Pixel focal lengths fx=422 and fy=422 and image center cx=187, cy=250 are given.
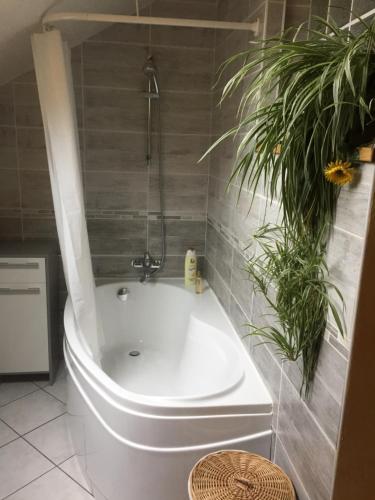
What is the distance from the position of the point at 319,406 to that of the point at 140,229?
1.94m

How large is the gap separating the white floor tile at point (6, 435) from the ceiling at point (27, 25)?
1.96 meters

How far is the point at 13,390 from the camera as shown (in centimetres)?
265

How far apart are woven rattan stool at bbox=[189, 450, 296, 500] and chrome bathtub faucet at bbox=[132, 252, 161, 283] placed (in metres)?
1.63

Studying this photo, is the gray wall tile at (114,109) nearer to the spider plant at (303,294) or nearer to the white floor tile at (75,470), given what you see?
the spider plant at (303,294)

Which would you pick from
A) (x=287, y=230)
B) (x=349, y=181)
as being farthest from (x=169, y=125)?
(x=349, y=181)

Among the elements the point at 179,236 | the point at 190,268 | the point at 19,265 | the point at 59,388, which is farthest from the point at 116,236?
the point at 59,388

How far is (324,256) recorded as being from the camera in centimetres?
115

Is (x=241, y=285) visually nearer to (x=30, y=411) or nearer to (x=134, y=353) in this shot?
(x=134, y=353)

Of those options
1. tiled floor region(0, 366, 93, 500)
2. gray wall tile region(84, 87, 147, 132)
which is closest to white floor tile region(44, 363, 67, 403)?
tiled floor region(0, 366, 93, 500)

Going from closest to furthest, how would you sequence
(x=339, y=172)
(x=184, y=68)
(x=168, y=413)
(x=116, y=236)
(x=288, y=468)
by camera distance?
(x=339, y=172) < (x=288, y=468) < (x=168, y=413) < (x=184, y=68) < (x=116, y=236)

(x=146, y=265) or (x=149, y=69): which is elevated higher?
(x=149, y=69)

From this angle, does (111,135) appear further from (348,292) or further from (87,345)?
(348,292)

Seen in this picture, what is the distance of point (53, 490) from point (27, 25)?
2.12 metres

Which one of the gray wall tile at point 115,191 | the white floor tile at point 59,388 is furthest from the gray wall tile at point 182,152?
the white floor tile at point 59,388
